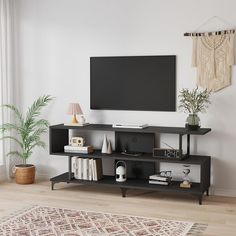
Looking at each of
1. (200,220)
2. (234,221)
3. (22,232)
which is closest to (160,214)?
(200,220)

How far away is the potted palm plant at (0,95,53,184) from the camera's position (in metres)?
5.69

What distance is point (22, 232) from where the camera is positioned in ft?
12.8

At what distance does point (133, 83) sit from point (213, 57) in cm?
96

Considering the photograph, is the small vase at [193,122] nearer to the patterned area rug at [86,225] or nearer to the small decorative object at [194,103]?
the small decorative object at [194,103]

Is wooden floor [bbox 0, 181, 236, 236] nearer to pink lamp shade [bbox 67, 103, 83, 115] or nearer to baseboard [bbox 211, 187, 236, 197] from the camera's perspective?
baseboard [bbox 211, 187, 236, 197]

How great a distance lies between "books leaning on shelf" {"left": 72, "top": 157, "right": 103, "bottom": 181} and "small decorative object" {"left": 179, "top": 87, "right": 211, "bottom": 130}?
113 centimetres

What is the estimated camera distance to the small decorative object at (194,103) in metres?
4.89

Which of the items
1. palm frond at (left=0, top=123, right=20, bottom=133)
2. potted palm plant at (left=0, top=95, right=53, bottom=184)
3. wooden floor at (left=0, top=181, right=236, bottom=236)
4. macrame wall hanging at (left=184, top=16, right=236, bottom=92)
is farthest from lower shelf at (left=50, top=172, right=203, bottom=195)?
macrame wall hanging at (left=184, top=16, right=236, bottom=92)

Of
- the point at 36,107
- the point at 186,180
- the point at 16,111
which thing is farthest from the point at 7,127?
the point at 186,180

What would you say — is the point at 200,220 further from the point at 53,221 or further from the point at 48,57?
the point at 48,57

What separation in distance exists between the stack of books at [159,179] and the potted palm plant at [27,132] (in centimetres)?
155

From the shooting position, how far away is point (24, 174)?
18.5ft

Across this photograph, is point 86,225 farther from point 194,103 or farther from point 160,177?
point 194,103

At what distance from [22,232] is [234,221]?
6.16ft
